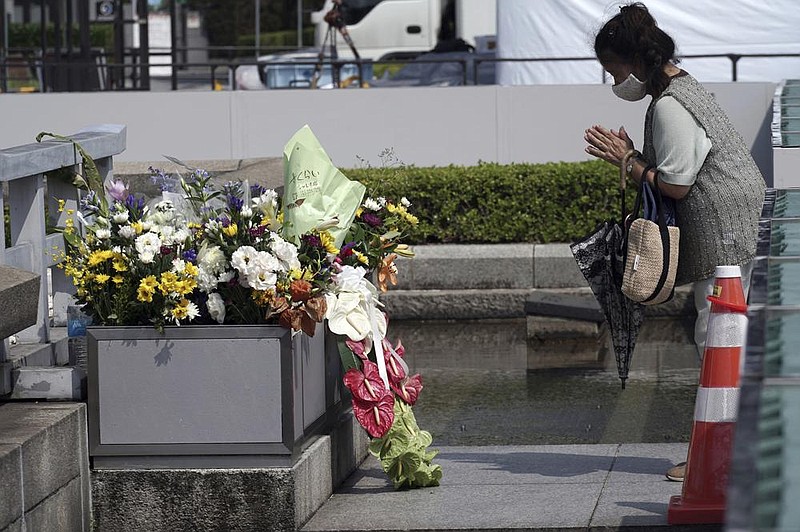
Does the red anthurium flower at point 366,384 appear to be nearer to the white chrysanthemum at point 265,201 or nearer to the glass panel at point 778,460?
the white chrysanthemum at point 265,201

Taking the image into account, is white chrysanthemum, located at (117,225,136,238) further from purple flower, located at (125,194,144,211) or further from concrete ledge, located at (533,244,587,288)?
concrete ledge, located at (533,244,587,288)

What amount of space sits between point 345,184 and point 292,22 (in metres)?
38.3

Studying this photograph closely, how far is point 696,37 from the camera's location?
14.3 m

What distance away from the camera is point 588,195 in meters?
11.3

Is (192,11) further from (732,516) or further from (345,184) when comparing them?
(732,516)

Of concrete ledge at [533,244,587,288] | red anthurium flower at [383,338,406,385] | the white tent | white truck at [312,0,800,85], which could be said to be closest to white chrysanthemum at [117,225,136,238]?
red anthurium flower at [383,338,406,385]

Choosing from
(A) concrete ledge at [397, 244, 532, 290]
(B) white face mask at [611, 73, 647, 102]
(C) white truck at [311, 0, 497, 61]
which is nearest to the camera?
(B) white face mask at [611, 73, 647, 102]

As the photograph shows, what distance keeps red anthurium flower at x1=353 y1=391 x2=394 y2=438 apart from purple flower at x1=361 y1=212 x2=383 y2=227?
75cm

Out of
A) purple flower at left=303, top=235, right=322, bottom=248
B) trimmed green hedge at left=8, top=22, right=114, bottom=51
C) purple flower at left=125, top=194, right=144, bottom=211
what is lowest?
purple flower at left=303, top=235, right=322, bottom=248

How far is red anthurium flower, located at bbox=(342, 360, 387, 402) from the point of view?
16.1 feet

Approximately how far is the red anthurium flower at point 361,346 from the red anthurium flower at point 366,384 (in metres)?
0.05

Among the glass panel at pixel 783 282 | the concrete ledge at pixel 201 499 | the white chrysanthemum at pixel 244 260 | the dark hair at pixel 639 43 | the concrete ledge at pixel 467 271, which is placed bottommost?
the concrete ledge at pixel 467 271

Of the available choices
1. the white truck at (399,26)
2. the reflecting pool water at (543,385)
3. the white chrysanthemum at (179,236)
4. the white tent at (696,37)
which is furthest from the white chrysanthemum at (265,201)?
the white truck at (399,26)

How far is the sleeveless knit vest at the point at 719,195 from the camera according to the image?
499 cm
